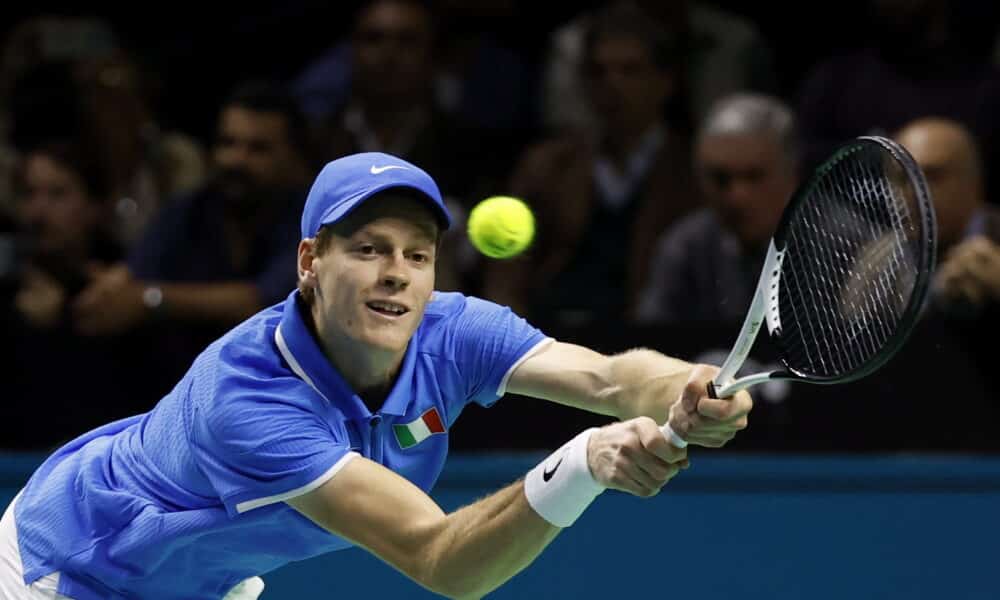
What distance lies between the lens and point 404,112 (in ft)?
22.1

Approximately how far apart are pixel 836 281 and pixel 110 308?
297 cm

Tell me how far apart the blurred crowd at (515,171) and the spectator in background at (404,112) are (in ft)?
0.03

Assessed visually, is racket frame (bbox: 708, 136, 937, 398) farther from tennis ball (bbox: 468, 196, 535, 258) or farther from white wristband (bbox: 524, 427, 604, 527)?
tennis ball (bbox: 468, 196, 535, 258)

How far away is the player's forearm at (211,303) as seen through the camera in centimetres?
587

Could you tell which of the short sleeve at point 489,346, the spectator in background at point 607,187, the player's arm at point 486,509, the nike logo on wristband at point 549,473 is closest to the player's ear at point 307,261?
the short sleeve at point 489,346

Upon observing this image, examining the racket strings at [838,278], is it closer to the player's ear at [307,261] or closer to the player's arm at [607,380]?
the player's arm at [607,380]

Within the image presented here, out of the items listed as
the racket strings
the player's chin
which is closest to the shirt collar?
the player's chin

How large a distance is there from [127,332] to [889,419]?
260cm

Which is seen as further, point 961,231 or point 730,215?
point 730,215

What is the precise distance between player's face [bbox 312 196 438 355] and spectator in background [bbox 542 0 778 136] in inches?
136

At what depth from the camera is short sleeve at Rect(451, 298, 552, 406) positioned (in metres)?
3.74

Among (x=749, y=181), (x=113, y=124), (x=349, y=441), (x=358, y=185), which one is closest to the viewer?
(x=358, y=185)

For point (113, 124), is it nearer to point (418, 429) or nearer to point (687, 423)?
point (418, 429)

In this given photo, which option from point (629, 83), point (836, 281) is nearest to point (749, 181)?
point (629, 83)
